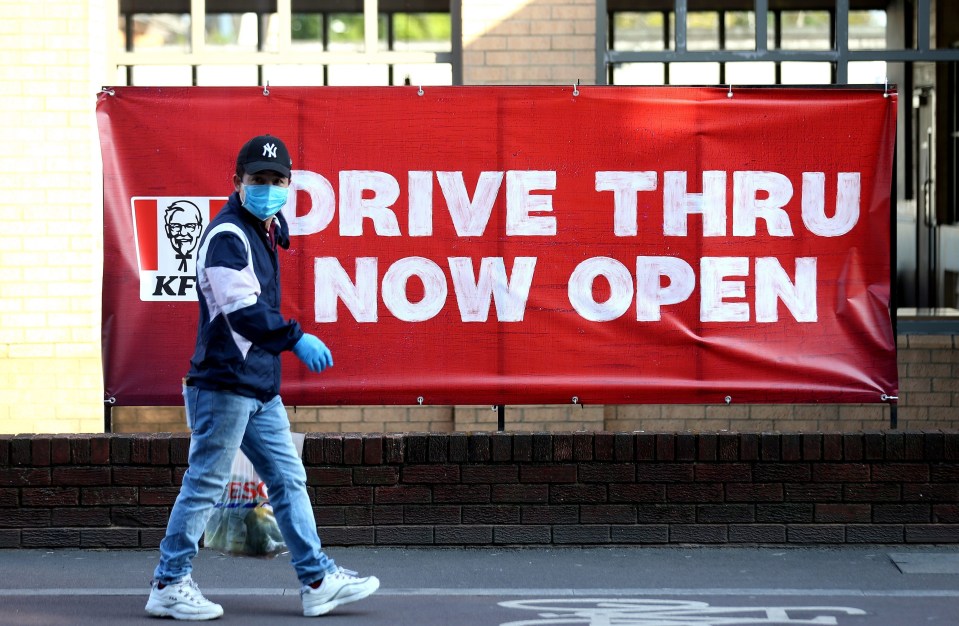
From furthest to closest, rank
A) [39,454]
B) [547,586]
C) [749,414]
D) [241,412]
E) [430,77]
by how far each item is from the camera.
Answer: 1. [430,77]
2. [749,414]
3. [39,454]
4. [547,586]
5. [241,412]

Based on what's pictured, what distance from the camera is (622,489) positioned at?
7504 mm

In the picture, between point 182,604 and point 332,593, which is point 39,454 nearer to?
point 182,604

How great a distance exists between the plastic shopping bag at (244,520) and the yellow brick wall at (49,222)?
3.08m

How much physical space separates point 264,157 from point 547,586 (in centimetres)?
227

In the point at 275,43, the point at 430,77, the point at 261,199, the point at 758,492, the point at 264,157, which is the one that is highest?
the point at 275,43

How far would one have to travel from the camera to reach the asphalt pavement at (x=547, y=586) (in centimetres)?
619

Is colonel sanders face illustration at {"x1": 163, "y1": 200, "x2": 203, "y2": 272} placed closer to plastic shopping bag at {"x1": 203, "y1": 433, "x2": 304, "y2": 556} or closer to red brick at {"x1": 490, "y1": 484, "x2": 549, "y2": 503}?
plastic shopping bag at {"x1": 203, "y1": 433, "x2": 304, "y2": 556}

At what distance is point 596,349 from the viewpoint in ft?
24.4

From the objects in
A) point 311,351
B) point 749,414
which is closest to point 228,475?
point 311,351

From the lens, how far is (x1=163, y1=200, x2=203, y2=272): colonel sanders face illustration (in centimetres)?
730

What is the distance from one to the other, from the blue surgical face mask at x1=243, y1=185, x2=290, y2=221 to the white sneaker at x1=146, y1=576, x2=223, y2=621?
1510mm

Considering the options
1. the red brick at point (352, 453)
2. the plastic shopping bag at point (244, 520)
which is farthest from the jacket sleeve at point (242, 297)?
the red brick at point (352, 453)

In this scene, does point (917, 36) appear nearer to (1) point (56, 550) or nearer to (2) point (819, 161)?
(2) point (819, 161)

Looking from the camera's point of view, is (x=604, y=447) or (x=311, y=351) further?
(x=604, y=447)
